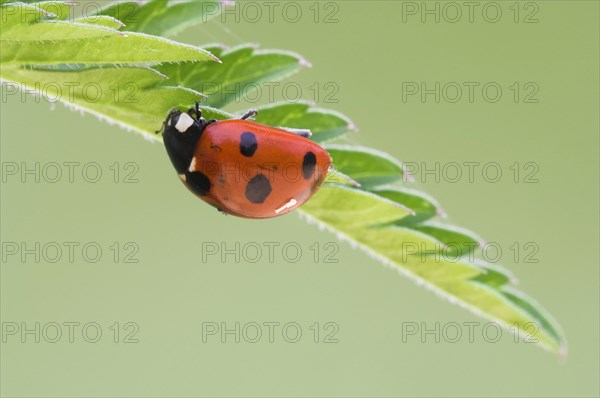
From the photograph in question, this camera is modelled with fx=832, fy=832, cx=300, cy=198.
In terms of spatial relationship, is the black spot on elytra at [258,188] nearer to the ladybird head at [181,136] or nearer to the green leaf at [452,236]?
the ladybird head at [181,136]

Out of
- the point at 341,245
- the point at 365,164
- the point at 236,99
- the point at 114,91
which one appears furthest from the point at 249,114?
the point at 341,245

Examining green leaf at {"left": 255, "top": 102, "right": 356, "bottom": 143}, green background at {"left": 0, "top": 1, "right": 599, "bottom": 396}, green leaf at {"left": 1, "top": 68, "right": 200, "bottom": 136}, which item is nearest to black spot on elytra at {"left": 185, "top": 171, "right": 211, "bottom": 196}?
green leaf at {"left": 255, "top": 102, "right": 356, "bottom": 143}

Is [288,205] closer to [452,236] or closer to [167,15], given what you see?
[452,236]

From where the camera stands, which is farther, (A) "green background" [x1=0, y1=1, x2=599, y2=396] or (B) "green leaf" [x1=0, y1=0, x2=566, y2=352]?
(A) "green background" [x1=0, y1=1, x2=599, y2=396]

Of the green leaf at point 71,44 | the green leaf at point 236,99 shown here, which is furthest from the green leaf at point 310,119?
the green leaf at point 71,44

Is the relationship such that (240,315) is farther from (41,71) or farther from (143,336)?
(41,71)

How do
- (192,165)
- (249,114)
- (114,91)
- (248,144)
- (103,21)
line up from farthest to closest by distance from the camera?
(192,165)
(248,144)
(249,114)
(114,91)
(103,21)

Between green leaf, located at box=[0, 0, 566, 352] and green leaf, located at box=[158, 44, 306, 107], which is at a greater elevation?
green leaf, located at box=[158, 44, 306, 107]

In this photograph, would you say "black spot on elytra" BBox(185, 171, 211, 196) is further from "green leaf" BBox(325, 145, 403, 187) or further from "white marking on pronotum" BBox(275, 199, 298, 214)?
"green leaf" BBox(325, 145, 403, 187)
